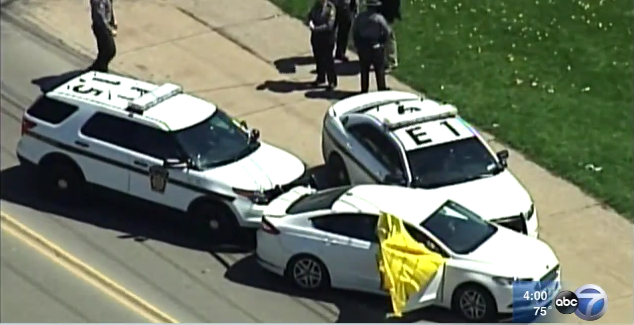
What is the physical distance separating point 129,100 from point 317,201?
3.20 m

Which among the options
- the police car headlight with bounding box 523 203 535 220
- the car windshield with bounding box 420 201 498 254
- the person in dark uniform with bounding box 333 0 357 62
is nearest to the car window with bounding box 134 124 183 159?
the car windshield with bounding box 420 201 498 254

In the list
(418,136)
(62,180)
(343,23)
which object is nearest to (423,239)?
(418,136)

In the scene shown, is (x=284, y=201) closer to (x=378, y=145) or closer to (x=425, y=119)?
(x=378, y=145)

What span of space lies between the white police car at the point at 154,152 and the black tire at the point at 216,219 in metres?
0.01

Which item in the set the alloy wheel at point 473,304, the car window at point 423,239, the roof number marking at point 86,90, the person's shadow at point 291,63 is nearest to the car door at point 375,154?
the car window at point 423,239

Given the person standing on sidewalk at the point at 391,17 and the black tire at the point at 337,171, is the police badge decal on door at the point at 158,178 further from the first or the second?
the person standing on sidewalk at the point at 391,17

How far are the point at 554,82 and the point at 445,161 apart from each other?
219 inches

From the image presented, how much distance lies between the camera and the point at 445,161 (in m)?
19.6

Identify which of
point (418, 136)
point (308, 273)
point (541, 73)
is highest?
point (418, 136)

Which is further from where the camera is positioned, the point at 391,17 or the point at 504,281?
the point at 391,17

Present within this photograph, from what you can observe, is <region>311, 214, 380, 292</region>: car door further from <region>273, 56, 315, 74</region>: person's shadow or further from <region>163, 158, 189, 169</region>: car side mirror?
<region>273, 56, 315, 74</region>: person's shadow

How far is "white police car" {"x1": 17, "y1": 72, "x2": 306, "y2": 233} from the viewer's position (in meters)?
19.4

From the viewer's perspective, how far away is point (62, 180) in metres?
20.4

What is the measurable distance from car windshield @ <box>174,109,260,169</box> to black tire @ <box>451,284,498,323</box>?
373 centimetres
